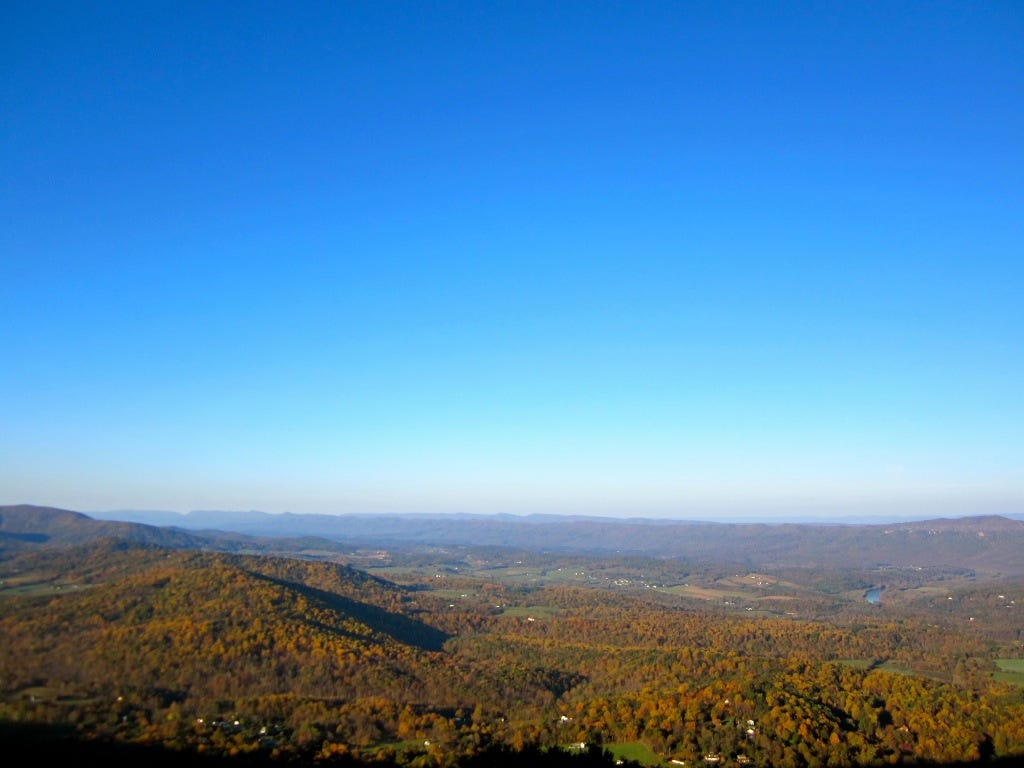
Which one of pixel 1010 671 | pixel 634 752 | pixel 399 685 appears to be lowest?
pixel 1010 671

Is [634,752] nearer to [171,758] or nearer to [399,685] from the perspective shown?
[399,685]

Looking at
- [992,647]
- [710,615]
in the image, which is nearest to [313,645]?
[710,615]

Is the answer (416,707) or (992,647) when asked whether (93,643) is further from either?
(992,647)

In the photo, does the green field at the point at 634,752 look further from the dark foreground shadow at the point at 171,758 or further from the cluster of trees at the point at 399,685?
the dark foreground shadow at the point at 171,758

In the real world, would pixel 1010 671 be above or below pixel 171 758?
below

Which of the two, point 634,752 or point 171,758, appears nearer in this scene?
point 171,758

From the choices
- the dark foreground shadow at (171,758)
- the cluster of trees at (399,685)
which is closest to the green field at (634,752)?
the cluster of trees at (399,685)

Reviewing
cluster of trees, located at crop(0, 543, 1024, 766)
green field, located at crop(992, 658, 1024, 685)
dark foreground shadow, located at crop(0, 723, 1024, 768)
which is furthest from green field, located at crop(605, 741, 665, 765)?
green field, located at crop(992, 658, 1024, 685)

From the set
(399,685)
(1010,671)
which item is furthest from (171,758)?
(1010,671)

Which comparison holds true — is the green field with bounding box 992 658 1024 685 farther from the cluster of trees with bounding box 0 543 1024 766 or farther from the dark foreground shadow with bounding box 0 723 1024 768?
the dark foreground shadow with bounding box 0 723 1024 768
